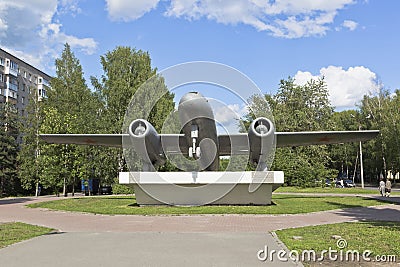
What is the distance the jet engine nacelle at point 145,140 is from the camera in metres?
16.0

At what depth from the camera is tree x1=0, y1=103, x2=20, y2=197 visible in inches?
1448

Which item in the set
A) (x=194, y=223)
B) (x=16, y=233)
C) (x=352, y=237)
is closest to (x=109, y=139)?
(x=194, y=223)

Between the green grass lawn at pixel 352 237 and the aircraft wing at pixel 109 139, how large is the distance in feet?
31.7

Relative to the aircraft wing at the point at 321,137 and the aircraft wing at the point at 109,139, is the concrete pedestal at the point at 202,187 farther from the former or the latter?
the aircraft wing at the point at 321,137

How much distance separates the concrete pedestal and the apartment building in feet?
112

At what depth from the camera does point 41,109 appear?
37938 mm

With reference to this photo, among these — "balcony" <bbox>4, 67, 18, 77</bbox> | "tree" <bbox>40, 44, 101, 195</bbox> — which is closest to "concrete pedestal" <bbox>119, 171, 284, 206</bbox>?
"tree" <bbox>40, 44, 101, 195</bbox>

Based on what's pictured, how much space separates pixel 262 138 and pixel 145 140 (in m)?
5.13

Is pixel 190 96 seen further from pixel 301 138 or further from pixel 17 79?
pixel 17 79

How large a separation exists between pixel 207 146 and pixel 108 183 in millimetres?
21024

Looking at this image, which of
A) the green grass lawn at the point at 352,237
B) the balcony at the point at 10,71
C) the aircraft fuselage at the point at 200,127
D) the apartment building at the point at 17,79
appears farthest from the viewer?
the balcony at the point at 10,71

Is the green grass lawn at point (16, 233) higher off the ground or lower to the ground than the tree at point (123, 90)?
lower

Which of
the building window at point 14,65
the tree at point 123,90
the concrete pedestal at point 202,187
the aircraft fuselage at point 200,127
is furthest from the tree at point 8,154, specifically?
the aircraft fuselage at point 200,127

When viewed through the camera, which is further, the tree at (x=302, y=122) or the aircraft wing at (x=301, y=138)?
the tree at (x=302, y=122)
